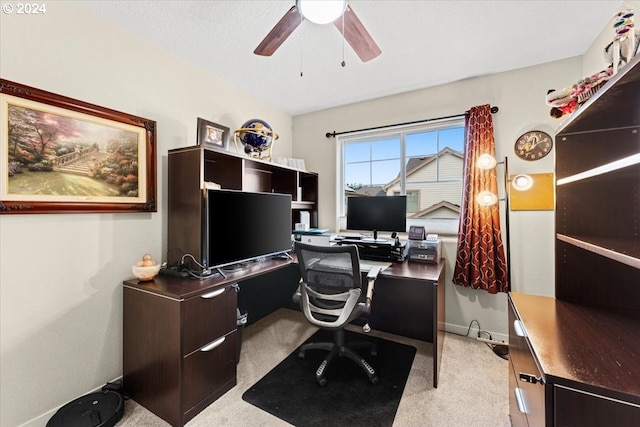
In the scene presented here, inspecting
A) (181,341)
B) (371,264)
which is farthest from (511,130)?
(181,341)

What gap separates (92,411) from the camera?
148 centimetres

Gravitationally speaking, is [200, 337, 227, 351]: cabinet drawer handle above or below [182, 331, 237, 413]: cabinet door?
A: above

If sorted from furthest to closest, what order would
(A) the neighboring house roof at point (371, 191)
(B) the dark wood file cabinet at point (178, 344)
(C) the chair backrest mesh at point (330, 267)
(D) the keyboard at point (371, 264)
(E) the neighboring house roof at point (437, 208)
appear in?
(A) the neighboring house roof at point (371, 191)
(E) the neighboring house roof at point (437, 208)
(D) the keyboard at point (371, 264)
(C) the chair backrest mesh at point (330, 267)
(B) the dark wood file cabinet at point (178, 344)

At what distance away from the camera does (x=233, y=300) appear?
5.97ft

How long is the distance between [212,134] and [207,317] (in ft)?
5.21

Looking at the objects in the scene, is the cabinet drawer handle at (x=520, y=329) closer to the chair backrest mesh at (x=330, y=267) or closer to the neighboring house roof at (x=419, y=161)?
the chair backrest mesh at (x=330, y=267)

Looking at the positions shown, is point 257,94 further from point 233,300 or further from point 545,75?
point 545,75

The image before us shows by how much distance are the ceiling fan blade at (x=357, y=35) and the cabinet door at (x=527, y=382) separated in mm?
1700

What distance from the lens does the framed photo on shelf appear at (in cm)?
229

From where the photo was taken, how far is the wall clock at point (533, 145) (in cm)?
227

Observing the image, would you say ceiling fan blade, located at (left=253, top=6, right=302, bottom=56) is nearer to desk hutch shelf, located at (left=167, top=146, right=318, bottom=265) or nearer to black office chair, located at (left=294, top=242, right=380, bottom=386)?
desk hutch shelf, located at (left=167, top=146, right=318, bottom=265)

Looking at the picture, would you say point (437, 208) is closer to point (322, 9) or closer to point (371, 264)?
point (371, 264)

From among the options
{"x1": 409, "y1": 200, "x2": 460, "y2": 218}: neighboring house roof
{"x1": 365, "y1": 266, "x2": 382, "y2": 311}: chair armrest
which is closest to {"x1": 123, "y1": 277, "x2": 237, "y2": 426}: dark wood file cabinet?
{"x1": 365, "y1": 266, "x2": 382, "y2": 311}: chair armrest

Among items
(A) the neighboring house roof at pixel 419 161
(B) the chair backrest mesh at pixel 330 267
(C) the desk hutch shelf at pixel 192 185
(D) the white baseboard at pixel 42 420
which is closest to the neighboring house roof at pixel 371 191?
(A) the neighboring house roof at pixel 419 161
